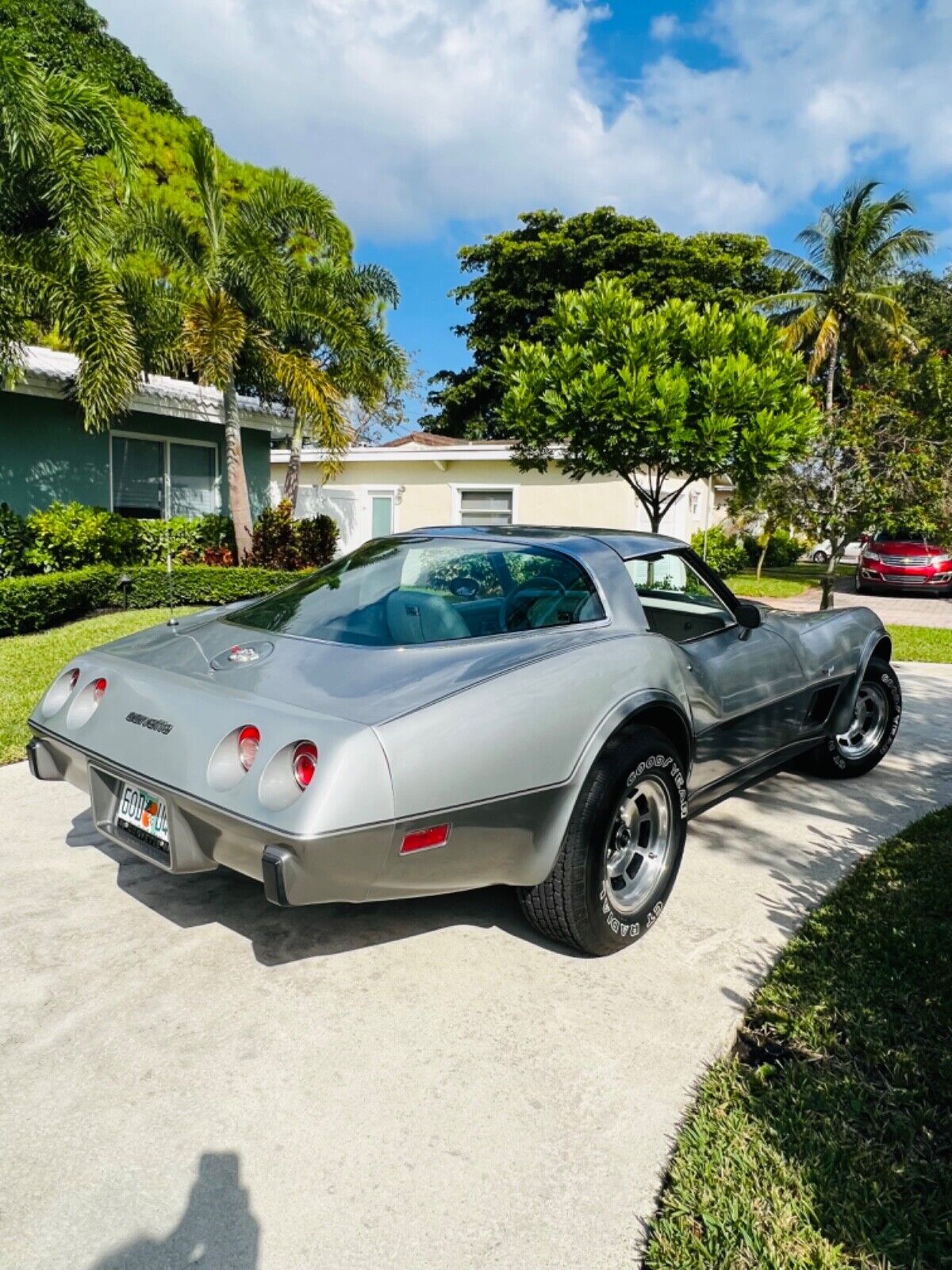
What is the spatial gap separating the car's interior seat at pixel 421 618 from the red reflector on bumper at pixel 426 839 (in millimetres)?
755

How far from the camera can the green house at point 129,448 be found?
1118 cm

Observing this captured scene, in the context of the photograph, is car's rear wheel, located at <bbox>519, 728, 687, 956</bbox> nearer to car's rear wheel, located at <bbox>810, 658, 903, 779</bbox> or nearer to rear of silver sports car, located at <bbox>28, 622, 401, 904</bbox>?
rear of silver sports car, located at <bbox>28, 622, 401, 904</bbox>

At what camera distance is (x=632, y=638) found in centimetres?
311

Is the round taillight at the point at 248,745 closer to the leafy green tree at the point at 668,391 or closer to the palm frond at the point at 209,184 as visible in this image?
the leafy green tree at the point at 668,391

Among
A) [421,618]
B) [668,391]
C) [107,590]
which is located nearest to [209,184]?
[107,590]

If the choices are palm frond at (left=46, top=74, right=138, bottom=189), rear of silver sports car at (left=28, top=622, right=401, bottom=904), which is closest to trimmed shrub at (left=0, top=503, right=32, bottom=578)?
palm frond at (left=46, top=74, right=138, bottom=189)

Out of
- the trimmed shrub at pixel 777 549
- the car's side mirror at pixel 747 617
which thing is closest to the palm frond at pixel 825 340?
the trimmed shrub at pixel 777 549

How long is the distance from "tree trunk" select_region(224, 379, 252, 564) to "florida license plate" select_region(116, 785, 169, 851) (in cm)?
1127

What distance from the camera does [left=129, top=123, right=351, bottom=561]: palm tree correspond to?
1248cm

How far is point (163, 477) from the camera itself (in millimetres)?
13492

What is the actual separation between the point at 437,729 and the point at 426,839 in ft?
1.00

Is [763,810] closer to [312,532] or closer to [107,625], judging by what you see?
[107,625]

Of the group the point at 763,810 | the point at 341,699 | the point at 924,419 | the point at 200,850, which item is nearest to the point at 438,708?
the point at 341,699

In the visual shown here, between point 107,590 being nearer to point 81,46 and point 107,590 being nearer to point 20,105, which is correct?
point 20,105
